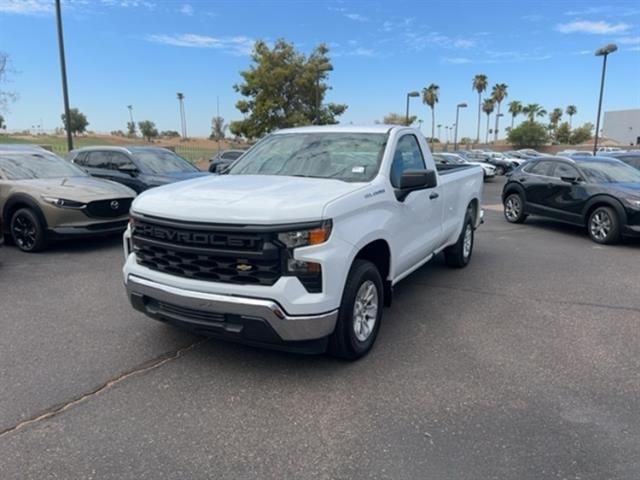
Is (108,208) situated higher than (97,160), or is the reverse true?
(97,160)

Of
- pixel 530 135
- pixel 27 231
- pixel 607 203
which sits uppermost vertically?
pixel 530 135

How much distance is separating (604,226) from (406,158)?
20.0 feet

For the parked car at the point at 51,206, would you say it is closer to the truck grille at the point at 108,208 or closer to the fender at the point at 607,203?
the truck grille at the point at 108,208

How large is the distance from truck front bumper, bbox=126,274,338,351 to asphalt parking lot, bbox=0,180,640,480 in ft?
1.37

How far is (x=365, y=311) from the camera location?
3.94 meters

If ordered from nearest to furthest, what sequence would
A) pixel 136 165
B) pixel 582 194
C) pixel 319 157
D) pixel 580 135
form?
1. pixel 319 157
2. pixel 582 194
3. pixel 136 165
4. pixel 580 135

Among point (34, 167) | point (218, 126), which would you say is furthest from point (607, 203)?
point (218, 126)

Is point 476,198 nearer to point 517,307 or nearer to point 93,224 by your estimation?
point 517,307

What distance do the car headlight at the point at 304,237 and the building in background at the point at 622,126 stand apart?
96292mm

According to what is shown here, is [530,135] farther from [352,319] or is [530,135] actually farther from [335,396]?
[335,396]

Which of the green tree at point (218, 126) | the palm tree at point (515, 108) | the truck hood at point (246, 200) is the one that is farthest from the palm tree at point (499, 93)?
the truck hood at point (246, 200)

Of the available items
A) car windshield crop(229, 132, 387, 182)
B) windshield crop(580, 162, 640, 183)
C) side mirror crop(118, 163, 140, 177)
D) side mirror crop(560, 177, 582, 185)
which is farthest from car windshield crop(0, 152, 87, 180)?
windshield crop(580, 162, 640, 183)

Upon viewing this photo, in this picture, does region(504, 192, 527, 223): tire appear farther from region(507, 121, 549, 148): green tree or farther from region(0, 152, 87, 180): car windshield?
region(507, 121, 549, 148): green tree

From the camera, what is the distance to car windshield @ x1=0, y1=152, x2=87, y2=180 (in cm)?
802
